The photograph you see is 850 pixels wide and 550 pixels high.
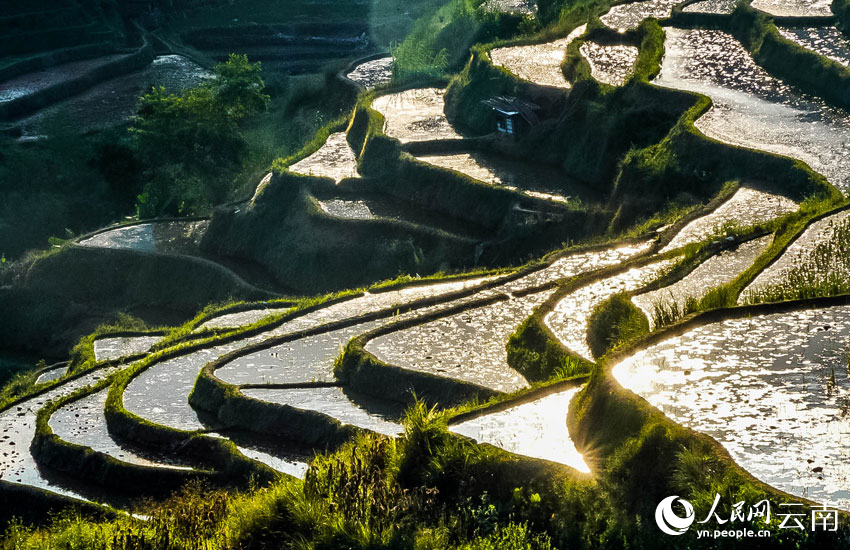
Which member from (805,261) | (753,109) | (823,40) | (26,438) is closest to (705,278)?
(805,261)

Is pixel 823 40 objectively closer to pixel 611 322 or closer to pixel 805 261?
pixel 805 261

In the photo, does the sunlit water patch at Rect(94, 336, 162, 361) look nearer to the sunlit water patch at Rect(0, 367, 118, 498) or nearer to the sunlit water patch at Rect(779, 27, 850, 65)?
the sunlit water patch at Rect(0, 367, 118, 498)

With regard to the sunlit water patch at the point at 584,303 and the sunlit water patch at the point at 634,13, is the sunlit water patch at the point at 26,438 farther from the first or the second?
the sunlit water patch at the point at 634,13

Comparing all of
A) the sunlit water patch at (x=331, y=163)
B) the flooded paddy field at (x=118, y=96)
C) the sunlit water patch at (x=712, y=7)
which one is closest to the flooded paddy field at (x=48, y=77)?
the flooded paddy field at (x=118, y=96)

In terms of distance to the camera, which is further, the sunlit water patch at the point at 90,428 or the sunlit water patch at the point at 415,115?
the sunlit water patch at the point at 415,115

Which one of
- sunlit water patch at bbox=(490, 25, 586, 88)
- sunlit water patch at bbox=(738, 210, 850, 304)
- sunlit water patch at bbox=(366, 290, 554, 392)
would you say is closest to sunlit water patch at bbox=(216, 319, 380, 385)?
sunlit water patch at bbox=(366, 290, 554, 392)

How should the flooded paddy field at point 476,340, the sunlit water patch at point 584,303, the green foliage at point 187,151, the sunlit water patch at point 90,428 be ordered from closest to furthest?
the flooded paddy field at point 476,340 < the sunlit water patch at point 584,303 < the sunlit water patch at point 90,428 < the green foliage at point 187,151

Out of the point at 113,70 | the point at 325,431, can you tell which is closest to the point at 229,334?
the point at 325,431
